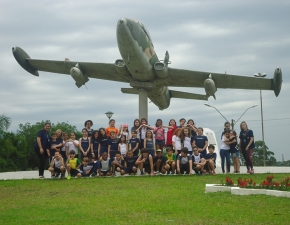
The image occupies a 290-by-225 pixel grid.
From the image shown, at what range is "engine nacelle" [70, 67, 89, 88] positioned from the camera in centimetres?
2189

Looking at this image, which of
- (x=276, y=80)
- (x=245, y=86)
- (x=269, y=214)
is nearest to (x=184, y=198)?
(x=269, y=214)

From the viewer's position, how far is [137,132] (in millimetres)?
15281

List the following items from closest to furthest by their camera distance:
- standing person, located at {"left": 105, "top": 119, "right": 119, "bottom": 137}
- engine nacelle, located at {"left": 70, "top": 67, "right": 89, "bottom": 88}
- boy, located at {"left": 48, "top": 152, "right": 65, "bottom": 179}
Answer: boy, located at {"left": 48, "top": 152, "right": 65, "bottom": 179}, standing person, located at {"left": 105, "top": 119, "right": 119, "bottom": 137}, engine nacelle, located at {"left": 70, "top": 67, "right": 89, "bottom": 88}

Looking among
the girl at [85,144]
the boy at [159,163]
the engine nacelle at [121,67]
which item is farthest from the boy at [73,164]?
the engine nacelle at [121,67]

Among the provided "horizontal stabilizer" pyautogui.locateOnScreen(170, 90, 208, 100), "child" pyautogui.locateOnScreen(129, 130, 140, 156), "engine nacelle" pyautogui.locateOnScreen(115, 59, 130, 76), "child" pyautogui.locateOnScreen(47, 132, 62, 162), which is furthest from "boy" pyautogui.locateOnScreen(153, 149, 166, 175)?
"horizontal stabilizer" pyautogui.locateOnScreen(170, 90, 208, 100)

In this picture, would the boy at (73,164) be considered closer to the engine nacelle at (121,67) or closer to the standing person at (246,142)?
the standing person at (246,142)

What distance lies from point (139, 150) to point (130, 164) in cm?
92

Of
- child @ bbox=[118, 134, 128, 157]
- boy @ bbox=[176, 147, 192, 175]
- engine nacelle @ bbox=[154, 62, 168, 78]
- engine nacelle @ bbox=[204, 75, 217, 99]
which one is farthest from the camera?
engine nacelle @ bbox=[154, 62, 168, 78]

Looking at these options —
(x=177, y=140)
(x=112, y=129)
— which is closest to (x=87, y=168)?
(x=112, y=129)

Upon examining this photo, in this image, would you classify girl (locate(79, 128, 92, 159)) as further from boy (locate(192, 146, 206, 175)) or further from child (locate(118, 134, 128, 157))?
boy (locate(192, 146, 206, 175))

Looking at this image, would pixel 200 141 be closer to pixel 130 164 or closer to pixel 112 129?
pixel 130 164

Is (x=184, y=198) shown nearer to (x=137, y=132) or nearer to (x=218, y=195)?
(x=218, y=195)

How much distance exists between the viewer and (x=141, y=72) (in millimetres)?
21484

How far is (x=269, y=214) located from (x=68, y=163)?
9.00 metres
